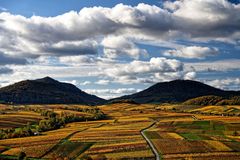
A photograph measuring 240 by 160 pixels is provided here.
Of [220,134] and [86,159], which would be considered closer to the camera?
[86,159]

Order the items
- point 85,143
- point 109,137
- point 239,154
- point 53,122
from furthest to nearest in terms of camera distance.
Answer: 1. point 53,122
2. point 109,137
3. point 85,143
4. point 239,154

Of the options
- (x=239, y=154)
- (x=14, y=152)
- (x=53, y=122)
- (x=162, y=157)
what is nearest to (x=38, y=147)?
(x=14, y=152)

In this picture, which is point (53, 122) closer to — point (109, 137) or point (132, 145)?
point (109, 137)

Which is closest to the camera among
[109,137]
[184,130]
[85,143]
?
[85,143]

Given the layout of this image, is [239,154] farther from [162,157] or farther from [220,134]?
[220,134]

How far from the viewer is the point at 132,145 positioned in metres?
113

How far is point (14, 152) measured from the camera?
109000 mm

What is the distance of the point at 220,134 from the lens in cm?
14300

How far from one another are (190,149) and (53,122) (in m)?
111

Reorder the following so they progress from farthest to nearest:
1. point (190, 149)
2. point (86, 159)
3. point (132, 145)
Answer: point (132, 145) → point (190, 149) → point (86, 159)

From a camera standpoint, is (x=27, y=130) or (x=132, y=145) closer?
(x=132, y=145)

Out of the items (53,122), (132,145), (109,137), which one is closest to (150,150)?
(132,145)

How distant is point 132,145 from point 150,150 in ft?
31.8

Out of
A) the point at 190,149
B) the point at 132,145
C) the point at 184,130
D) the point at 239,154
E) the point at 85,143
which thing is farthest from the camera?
the point at 184,130
